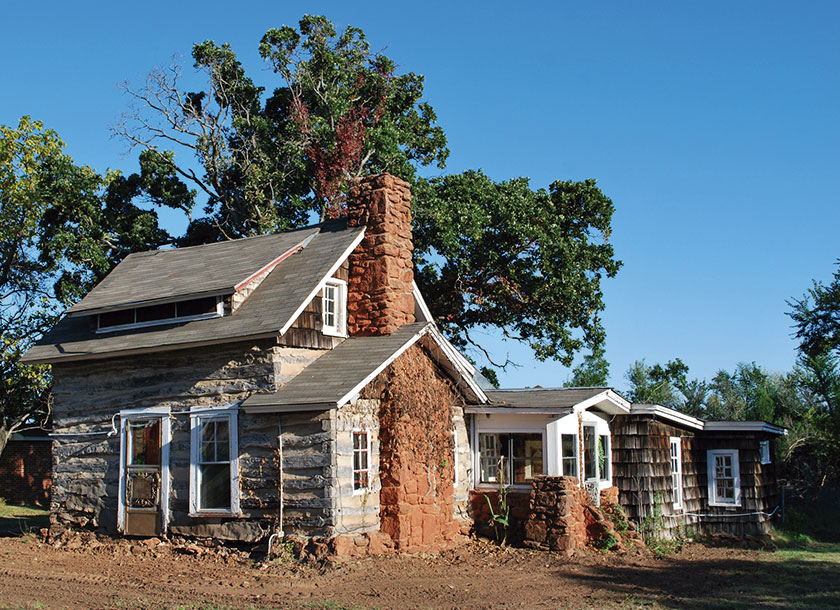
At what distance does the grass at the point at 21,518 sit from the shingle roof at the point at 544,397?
446 inches

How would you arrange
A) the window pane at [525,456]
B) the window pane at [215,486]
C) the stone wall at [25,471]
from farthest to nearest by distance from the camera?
the stone wall at [25,471], the window pane at [525,456], the window pane at [215,486]

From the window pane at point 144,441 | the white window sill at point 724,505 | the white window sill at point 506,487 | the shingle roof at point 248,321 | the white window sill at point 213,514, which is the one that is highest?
the shingle roof at point 248,321

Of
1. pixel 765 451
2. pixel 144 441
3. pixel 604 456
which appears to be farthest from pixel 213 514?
pixel 765 451

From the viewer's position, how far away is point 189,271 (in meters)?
19.8

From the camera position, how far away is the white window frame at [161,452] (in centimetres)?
1700

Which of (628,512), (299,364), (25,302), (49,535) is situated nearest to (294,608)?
(299,364)

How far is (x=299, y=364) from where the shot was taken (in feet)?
55.2

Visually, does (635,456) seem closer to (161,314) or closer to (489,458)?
(489,458)

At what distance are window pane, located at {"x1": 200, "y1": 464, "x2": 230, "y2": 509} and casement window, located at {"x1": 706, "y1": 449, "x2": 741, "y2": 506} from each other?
41.9ft

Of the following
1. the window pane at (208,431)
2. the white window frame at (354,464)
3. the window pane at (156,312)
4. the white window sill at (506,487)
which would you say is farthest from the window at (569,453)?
the window pane at (156,312)

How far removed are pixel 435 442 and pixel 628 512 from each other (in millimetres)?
5506

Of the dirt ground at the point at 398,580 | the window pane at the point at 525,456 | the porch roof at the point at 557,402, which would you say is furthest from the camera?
the window pane at the point at 525,456

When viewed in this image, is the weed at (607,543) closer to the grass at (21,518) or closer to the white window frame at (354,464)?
the white window frame at (354,464)

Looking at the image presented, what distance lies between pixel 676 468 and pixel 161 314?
13.0 m
